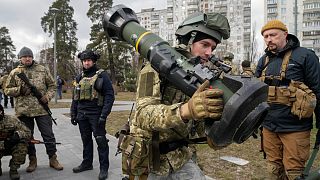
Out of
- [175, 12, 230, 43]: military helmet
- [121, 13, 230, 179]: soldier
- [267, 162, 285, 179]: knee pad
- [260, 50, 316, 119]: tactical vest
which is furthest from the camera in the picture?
[267, 162, 285, 179]: knee pad

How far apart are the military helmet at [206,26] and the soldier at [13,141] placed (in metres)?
3.59

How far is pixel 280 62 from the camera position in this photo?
3643 mm

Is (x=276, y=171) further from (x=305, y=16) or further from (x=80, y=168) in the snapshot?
(x=305, y=16)

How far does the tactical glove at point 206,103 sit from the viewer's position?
1522 millimetres

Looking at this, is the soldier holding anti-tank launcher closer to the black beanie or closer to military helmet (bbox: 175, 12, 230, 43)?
military helmet (bbox: 175, 12, 230, 43)

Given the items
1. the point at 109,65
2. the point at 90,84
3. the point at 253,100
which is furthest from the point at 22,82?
the point at 109,65

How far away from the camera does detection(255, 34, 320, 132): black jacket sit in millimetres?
3488

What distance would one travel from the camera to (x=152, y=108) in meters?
1.85

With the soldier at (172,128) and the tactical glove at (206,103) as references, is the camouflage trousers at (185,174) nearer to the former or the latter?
the soldier at (172,128)

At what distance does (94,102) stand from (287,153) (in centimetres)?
291

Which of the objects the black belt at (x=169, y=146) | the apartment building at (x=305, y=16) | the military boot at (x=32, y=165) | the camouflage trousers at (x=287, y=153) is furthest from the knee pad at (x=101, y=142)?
the apartment building at (x=305, y=16)

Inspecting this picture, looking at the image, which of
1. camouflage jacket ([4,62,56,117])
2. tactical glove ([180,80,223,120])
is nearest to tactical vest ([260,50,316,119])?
tactical glove ([180,80,223,120])

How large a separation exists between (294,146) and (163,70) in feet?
7.71

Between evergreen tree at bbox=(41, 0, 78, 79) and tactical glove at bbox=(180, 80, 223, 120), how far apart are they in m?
41.5
